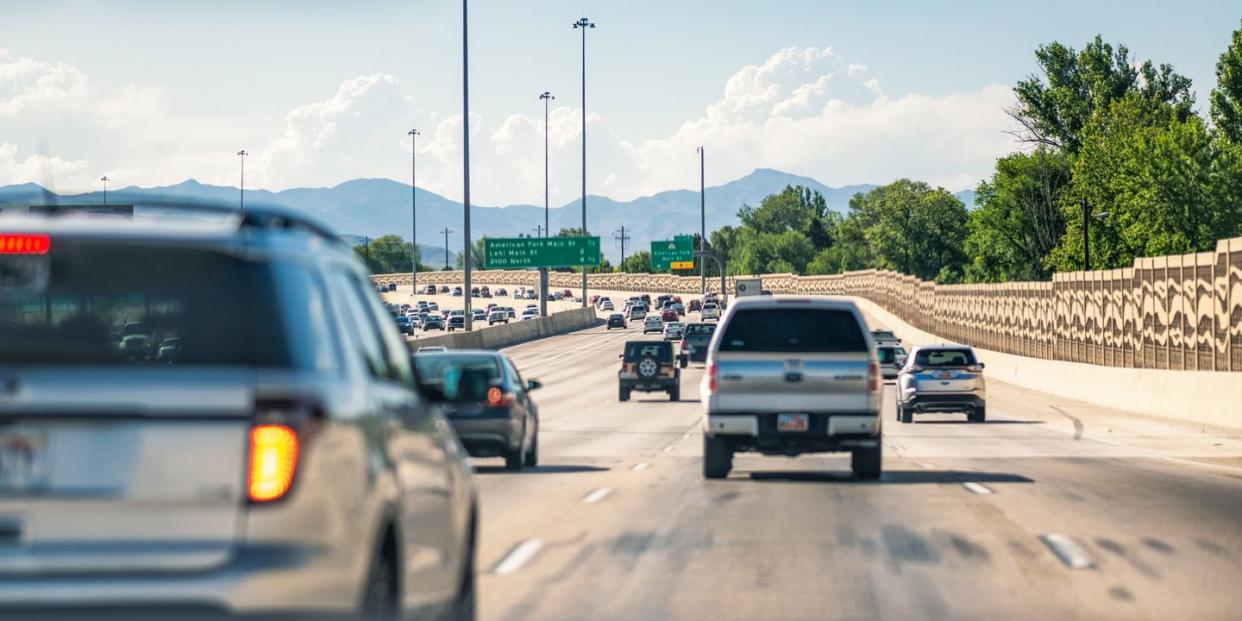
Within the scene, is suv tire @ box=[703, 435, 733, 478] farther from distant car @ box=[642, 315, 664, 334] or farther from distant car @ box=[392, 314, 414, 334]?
distant car @ box=[642, 315, 664, 334]

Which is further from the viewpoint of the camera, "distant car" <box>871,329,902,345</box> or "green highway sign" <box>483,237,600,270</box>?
"green highway sign" <box>483,237,600,270</box>

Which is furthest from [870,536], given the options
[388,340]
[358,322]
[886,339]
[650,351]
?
[886,339]

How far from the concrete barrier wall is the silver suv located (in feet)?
188

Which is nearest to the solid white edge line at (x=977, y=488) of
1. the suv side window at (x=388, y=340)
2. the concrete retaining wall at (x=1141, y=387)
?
the suv side window at (x=388, y=340)

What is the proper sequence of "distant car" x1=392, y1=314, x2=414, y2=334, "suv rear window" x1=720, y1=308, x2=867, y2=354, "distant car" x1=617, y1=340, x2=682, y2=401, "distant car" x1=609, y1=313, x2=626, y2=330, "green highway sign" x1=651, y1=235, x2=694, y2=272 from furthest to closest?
"green highway sign" x1=651, y1=235, x2=694, y2=272 → "distant car" x1=609, y1=313, x2=626, y2=330 → "distant car" x1=392, y1=314, x2=414, y2=334 → "distant car" x1=617, y1=340, x2=682, y2=401 → "suv rear window" x1=720, y1=308, x2=867, y2=354

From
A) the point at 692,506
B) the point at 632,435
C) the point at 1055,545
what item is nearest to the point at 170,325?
the point at 1055,545

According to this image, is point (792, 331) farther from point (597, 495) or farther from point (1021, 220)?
point (1021, 220)

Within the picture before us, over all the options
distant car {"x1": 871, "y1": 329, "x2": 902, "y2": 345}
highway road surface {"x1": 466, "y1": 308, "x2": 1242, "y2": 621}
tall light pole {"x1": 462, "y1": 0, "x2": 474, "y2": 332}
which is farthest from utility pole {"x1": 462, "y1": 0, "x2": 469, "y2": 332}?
highway road surface {"x1": 466, "y1": 308, "x2": 1242, "y2": 621}

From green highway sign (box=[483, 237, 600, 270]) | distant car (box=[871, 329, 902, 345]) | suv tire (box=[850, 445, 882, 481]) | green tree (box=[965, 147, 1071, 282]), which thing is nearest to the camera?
suv tire (box=[850, 445, 882, 481])

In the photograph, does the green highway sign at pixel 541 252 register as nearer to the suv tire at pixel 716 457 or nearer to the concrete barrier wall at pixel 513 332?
the concrete barrier wall at pixel 513 332

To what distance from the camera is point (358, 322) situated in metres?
6.71

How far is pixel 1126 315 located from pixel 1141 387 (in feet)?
24.9

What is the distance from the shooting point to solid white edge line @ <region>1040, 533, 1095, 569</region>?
12.9 meters

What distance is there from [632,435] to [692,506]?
17451 millimetres
